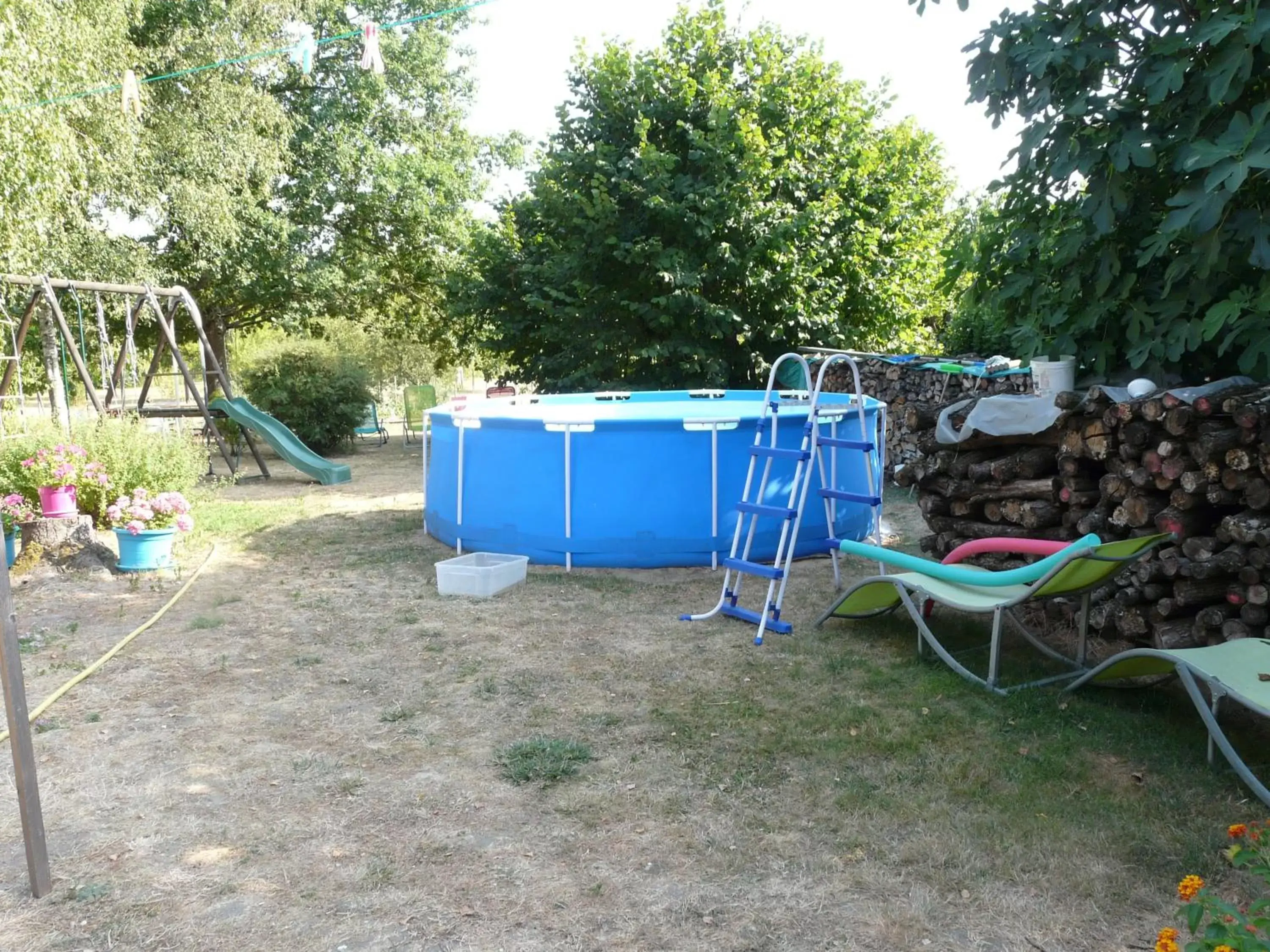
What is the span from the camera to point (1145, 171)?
485 centimetres

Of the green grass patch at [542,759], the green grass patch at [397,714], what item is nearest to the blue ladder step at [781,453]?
the green grass patch at [542,759]

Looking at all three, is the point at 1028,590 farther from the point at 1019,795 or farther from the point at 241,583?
the point at 241,583

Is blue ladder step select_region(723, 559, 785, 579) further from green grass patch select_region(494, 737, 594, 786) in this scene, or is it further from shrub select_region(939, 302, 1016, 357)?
shrub select_region(939, 302, 1016, 357)

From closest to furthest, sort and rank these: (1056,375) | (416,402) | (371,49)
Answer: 1. (1056,375)
2. (371,49)
3. (416,402)

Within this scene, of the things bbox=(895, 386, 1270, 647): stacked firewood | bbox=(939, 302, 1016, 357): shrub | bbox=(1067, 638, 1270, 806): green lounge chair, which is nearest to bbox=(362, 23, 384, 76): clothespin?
bbox=(895, 386, 1270, 647): stacked firewood

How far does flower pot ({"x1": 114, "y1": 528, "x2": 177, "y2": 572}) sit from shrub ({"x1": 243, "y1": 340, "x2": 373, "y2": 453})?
30.4ft

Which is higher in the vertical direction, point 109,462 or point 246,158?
point 246,158

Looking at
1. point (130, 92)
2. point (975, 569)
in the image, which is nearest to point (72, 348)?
point (130, 92)

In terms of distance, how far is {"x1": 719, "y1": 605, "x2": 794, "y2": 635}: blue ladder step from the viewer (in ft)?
18.0

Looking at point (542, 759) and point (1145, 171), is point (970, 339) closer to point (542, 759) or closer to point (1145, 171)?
point (1145, 171)

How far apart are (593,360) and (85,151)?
26.7ft

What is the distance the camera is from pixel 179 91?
1731cm

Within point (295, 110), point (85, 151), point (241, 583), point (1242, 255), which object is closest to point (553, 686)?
point (241, 583)

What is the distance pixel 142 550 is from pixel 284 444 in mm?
5950
